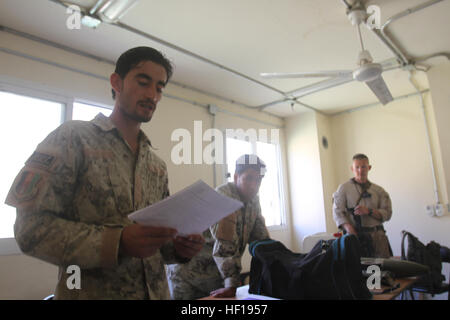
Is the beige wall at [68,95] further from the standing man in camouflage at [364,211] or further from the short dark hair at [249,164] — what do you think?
the standing man in camouflage at [364,211]

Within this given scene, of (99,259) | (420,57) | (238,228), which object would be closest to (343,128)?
(420,57)

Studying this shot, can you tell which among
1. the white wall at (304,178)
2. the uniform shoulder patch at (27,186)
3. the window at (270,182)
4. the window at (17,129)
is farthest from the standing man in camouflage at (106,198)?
the white wall at (304,178)

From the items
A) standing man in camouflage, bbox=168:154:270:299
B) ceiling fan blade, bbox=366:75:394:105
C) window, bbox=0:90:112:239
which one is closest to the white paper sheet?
standing man in camouflage, bbox=168:154:270:299

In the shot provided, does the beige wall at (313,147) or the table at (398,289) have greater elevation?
the beige wall at (313,147)

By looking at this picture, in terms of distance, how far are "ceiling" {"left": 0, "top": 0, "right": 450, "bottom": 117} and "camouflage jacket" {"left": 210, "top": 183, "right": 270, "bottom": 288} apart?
63.9 inches

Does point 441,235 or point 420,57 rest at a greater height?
point 420,57

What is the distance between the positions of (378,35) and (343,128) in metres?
2.64

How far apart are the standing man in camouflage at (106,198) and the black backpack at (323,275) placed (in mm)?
589

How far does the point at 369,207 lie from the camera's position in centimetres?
292

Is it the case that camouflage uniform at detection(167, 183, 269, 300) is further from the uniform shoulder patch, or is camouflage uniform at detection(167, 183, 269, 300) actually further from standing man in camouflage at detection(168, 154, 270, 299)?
the uniform shoulder patch

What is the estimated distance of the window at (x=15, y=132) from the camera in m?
2.47

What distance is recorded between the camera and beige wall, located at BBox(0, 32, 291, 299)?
96.0 inches

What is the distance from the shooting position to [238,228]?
1841 mm

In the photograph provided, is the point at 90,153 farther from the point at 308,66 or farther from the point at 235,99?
the point at 235,99
